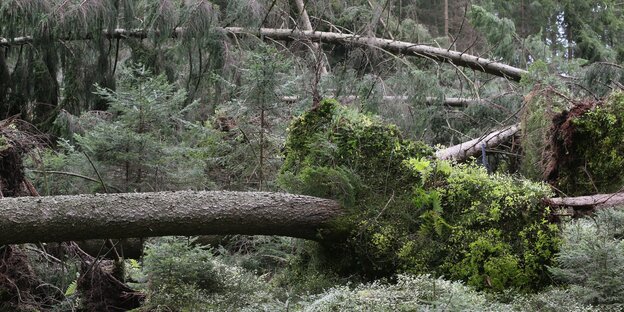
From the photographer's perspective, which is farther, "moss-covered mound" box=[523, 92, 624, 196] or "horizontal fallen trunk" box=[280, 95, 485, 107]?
"horizontal fallen trunk" box=[280, 95, 485, 107]

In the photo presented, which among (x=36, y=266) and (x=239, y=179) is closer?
(x=36, y=266)

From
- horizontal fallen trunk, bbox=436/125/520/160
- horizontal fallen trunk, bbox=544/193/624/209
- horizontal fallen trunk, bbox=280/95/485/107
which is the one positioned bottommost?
horizontal fallen trunk, bbox=436/125/520/160

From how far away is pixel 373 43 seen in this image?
1123 centimetres

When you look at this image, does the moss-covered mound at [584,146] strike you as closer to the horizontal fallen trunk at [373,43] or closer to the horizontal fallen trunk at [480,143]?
the horizontal fallen trunk at [480,143]

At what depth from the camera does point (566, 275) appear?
507 cm

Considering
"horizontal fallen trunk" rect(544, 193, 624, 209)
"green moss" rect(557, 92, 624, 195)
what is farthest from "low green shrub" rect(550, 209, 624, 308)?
"green moss" rect(557, 92, 624, 195)

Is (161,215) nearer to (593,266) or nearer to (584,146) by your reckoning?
(593,266)

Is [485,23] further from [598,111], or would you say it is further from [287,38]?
[598,111]

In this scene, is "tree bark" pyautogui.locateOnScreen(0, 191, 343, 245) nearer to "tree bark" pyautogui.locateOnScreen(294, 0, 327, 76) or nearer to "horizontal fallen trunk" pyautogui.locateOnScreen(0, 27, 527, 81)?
"horizontal fallen trunk" pyautogui.locateOnScreen(0, 27, 527, 81)

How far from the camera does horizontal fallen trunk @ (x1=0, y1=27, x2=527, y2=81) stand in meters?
10.5

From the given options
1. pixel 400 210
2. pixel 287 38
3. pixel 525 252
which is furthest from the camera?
pixel 287 38

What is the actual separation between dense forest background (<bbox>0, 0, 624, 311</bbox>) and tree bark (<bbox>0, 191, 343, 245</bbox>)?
31cm

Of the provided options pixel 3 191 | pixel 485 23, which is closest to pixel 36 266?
pixel 3 191

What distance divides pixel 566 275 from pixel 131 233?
3.33 meters
